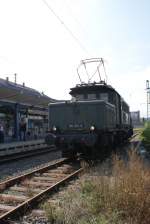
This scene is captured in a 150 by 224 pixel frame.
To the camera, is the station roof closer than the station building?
Yes

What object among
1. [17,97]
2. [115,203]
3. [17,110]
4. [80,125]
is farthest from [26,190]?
[17,110]

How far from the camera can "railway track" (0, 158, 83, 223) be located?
21.4 ft

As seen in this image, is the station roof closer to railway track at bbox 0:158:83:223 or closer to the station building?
the station building

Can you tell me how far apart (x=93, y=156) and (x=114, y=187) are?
24.7 ft

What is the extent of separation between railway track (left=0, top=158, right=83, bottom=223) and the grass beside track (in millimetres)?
592

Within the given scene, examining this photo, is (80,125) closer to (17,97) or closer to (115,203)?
(115,203)

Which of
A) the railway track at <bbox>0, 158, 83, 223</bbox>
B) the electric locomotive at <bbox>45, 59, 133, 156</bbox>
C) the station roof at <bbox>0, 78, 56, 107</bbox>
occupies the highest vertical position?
the station roof at <bbox>0, 78, 56, 107</bbox>

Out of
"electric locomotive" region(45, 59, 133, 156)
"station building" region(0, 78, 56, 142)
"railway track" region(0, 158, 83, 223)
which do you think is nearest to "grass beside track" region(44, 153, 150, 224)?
"railway track" region(0, 158, 83, 223)

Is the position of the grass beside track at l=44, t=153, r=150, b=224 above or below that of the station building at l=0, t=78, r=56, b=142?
below

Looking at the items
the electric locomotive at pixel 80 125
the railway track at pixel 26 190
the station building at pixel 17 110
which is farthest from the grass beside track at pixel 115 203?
the station building at pixel 17 110

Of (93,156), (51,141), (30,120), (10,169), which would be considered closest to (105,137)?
(93,156)

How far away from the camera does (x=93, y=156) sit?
45.6ft

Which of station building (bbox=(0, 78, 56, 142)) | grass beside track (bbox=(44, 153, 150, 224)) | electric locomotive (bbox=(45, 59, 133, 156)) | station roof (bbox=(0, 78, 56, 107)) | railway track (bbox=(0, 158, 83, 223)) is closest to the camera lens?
grass beside track (bbox=(44, 153, 150, 224))

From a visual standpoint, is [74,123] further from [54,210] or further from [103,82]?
[54,210]
